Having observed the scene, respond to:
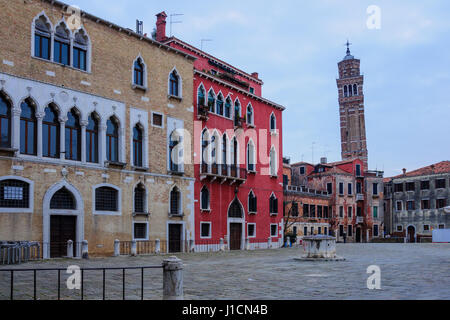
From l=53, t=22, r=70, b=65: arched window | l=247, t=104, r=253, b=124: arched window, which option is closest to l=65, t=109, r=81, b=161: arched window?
l=53, t=22, r=70, b=65: arched window

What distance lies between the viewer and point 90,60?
23.9 meters

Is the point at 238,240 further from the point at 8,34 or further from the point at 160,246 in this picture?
the point at 8,34

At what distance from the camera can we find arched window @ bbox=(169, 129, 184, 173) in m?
28.2

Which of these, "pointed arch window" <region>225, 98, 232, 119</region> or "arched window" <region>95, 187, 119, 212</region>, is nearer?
"arched window" <region>95, 187, 119, 212</region>

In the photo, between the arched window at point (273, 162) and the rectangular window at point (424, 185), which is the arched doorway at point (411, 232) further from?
the arched window at point (273, 162)

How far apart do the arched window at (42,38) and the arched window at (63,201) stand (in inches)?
233

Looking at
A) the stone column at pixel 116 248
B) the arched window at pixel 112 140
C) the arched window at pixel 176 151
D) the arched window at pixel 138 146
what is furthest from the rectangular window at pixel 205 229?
the arched window at pixel 112 140

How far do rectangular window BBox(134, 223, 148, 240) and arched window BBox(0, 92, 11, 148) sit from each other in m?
7.76

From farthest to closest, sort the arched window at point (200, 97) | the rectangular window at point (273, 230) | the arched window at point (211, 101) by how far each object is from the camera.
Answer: the rectangular window at point (273, 230)
the arched window at point (211, 101)
the arched window at point (200, 97)

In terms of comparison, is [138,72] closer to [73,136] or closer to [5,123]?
[73,136]

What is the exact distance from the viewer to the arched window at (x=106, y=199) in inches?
936

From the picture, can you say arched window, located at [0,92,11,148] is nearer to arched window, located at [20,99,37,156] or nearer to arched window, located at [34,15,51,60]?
arched window, located at [20,99,37,156]
